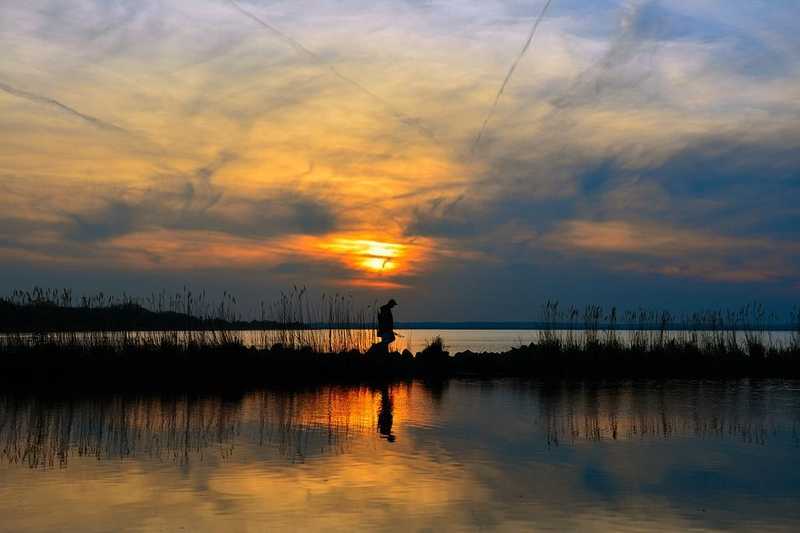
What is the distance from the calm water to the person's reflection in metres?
0.03

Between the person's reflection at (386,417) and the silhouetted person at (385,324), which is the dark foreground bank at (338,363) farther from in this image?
the person's reflection at (386,417)

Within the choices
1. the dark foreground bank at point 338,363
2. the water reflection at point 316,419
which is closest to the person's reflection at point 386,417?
the water reflection at point 316,419

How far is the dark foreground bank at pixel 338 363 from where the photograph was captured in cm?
1812

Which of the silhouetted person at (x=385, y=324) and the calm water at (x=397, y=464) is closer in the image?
the calm water at (x=397, y=464)

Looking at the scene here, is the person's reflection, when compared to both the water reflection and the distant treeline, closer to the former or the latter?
the water reflection

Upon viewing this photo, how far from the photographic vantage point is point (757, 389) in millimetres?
17922

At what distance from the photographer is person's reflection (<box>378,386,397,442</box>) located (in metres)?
11.4

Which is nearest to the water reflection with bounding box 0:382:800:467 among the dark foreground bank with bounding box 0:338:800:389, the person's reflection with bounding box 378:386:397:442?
the person's reflection with bounding box 378:386:397:442

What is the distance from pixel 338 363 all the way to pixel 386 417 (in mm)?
7087

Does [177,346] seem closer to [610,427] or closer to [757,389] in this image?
[610,427]

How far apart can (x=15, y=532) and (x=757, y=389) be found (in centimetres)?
1568

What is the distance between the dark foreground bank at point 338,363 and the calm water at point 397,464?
2.73 m

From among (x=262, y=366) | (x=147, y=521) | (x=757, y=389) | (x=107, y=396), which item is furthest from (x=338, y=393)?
(x=147, y=521)

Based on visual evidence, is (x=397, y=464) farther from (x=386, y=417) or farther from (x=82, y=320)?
(x=82, y=320)
